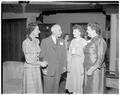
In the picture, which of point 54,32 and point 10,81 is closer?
point 54,32

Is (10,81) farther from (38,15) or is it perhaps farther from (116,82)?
(116,82)

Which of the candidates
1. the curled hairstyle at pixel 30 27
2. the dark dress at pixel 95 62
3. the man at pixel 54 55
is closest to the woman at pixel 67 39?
the man at pixel 54 55

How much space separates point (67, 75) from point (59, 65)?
0.17 m

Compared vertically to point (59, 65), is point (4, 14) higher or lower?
higher

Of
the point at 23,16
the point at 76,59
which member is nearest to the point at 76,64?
the point at 76,59

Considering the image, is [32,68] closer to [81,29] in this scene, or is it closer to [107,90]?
[81,29]

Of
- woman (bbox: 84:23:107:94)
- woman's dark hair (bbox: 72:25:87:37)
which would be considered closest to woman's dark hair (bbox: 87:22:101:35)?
woman (bbox: 84:23:107:94)

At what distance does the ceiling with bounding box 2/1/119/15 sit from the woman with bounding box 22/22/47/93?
0.90 feet

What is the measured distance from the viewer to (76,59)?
2576mm

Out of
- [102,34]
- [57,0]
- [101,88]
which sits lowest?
[101,88]

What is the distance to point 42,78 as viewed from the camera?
8.83 ft

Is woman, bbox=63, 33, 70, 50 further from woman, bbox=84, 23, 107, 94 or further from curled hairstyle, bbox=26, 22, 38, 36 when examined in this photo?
curled hairstyle, bbox=26, 22, 38, 36

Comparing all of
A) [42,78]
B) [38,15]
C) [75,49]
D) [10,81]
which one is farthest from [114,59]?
[10,81]

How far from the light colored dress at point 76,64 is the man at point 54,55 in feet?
0.27
